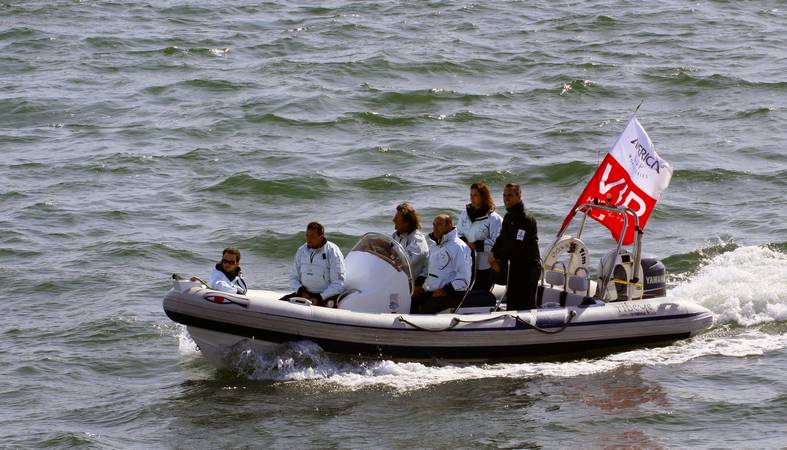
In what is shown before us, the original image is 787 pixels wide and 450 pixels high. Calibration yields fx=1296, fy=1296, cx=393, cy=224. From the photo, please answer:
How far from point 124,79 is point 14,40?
325 cm

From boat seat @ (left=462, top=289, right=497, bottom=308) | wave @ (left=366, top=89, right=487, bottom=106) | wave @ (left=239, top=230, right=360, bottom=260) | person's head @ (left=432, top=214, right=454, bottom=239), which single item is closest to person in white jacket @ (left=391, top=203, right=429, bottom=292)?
person's head @ (left=432, top=214, right=454, bottom=239)

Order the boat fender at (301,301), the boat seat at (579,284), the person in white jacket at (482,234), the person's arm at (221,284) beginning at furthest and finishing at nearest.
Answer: the boat seat at (579,284) → the person in white jacket at (482,234) → the boat fender at (301,301) → the person's arm at (221,284)

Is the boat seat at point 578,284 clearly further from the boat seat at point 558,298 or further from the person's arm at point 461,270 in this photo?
the person's arm at point 461,270

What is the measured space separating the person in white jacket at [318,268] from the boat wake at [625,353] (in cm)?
56

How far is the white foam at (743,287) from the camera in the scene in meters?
13.3

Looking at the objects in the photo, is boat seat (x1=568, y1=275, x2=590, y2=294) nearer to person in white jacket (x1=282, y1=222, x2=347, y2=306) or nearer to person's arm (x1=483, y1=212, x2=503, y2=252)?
person's arm (x1=483, y1=212, x2=503, y2=252)

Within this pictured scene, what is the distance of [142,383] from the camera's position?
38.9 feet

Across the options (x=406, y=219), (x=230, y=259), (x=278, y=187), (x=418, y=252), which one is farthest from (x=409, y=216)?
(x=278, y=187)

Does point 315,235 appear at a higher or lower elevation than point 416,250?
higher

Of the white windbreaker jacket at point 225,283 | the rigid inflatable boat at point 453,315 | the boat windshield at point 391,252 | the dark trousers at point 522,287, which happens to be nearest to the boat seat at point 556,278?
the rigid inflatable boat at point 453,315

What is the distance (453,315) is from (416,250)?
704 millimetres

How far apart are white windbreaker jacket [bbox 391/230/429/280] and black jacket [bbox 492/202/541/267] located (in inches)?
26.6

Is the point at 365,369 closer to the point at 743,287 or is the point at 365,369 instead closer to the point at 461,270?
the point at 461,270

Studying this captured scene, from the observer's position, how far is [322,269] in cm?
1166
